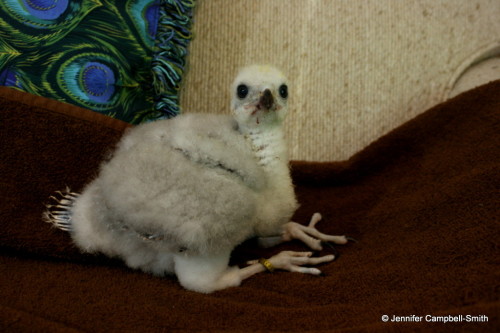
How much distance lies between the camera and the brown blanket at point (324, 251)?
2.21ft

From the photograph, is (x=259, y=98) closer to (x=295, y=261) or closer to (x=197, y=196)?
(x=197, y=196)

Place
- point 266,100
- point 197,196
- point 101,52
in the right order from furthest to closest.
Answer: point 101,52
point 266,100
point 197,196

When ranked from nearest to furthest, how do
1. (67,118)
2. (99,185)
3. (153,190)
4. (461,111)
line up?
(153,190) < (99,185) < (67,118) < (461,111)

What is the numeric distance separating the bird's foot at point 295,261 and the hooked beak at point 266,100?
1.27 feet

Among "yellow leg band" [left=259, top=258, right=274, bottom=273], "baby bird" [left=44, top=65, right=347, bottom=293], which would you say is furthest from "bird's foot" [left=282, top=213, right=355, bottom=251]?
"yellow leg band" [left=259, top=258, right=274, bottom=273]

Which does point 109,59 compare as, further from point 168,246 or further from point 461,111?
point 461,111

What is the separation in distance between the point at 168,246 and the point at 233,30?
900 mm

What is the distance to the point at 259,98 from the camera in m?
0.89

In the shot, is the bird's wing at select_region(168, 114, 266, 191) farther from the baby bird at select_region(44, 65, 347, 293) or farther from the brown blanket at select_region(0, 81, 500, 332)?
the brown blanket at select_region(0, 81, 500, 332)

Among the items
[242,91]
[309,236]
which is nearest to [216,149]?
[242,91]

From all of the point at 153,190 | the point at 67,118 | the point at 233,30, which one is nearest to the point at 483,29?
the point at 233,30

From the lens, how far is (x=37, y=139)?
0.92 metres

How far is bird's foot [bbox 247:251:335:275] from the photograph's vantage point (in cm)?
93

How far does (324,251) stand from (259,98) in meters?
0.48
